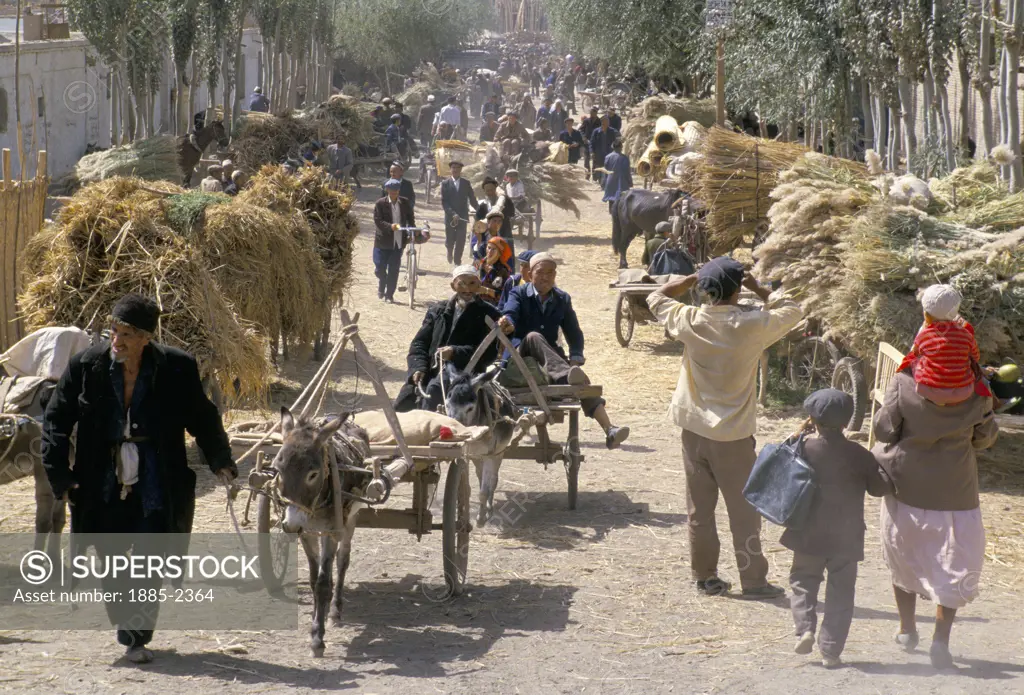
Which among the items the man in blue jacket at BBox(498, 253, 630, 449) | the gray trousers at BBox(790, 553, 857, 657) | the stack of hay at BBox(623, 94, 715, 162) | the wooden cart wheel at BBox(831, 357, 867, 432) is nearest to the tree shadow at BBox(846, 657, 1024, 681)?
the gray trousers at BBox(790, 553, 857, 657)

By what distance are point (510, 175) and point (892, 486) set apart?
16.1 m

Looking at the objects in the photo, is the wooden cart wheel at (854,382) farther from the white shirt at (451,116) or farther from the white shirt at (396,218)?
the white shirt at (451,116)

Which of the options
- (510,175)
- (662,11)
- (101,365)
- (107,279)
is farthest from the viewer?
(662,11)

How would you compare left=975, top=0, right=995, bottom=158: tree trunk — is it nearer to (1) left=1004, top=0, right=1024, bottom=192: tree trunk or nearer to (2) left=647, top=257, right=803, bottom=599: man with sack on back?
(1) left=1004, top=0, right=1024, bottom=192: tree trunk

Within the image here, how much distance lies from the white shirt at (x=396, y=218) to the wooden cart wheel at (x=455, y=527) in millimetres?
10434

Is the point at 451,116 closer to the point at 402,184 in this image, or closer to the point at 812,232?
the point at 402,184

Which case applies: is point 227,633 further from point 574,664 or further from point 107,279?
point 107,279

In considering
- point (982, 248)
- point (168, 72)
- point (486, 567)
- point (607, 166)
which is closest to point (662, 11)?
point (607, 166)

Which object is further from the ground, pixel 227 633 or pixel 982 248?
pixel 982 248

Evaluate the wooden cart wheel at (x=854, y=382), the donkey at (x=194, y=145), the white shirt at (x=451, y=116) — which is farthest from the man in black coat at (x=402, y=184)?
the white shirt at (x=451, y=116)

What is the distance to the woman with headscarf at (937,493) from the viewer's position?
19.4ft

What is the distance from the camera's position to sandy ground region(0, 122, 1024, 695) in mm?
5766

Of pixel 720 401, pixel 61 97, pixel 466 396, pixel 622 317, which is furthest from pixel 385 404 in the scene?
pixel 61 97

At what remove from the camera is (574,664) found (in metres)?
6.10
